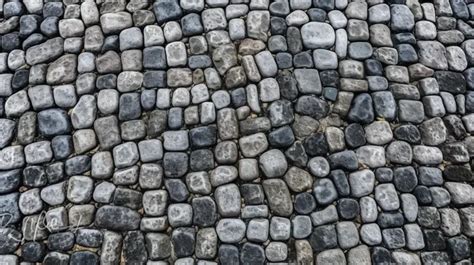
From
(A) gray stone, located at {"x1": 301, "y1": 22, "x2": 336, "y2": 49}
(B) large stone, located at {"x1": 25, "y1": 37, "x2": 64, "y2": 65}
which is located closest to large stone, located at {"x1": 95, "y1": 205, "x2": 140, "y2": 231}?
(B) large stone, located at {"x1": 25, "y1": 37, "x2": 64, "y2": 65}

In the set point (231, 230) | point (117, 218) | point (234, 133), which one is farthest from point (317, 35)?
point (117, 218)

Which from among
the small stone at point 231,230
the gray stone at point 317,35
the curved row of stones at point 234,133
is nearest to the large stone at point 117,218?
the curved row of stones at point 234,133

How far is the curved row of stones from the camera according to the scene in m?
2.09

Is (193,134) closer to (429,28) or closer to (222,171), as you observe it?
(222,171)

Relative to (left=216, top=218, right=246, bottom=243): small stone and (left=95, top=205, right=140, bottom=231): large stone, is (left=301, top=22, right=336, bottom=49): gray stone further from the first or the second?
(left=95, top=205, right=140, bottom=231): large stone

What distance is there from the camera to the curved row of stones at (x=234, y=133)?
6.87 ft

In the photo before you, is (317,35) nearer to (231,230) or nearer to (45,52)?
(231,230)

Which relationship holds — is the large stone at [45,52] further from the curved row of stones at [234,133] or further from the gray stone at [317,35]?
the gray stone at [317,35]

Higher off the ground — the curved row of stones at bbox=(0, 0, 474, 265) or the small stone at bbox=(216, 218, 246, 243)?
the curved row of stones at bbox=(0, 0, 474, 265)

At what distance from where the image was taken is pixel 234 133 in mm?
2229

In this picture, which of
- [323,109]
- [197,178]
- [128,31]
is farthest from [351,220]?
[128,31]

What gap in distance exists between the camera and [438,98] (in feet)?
7.75

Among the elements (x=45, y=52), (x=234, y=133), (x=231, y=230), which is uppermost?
(x=45, y=52)

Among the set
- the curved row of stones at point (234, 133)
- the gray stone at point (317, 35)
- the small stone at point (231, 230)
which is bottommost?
the small stone at point (231, 230)
